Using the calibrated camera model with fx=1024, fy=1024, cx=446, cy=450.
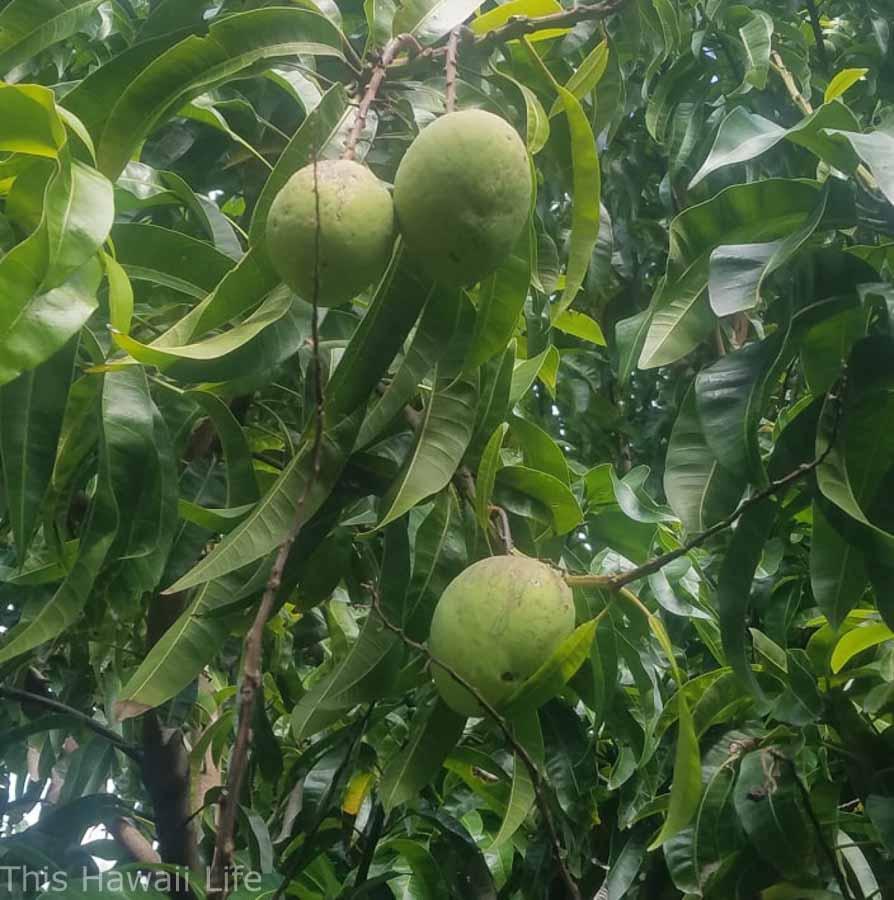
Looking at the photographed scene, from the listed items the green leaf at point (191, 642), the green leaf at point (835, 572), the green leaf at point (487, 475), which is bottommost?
the green leaf at point (835, 572)

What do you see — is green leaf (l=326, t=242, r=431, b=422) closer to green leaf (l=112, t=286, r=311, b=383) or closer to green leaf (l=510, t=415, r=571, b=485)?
green leaf (l=112, t=286, r=311, b=383)

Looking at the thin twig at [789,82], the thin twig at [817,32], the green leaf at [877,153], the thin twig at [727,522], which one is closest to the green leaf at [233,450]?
the thin twig at [727,522]

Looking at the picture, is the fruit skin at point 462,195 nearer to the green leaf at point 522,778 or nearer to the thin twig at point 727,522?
the thin twig at point 727,522

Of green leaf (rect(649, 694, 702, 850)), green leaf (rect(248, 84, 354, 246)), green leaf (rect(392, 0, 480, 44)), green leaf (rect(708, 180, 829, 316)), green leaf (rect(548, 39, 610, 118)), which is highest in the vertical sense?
green leaf (rect(392, 0, 480, 44))

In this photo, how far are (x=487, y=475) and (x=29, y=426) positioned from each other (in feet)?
1.24

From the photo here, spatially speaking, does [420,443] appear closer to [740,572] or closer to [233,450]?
[233,450]

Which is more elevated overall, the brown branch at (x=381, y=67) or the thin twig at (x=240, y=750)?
the brown branch at (x=381, y=67)

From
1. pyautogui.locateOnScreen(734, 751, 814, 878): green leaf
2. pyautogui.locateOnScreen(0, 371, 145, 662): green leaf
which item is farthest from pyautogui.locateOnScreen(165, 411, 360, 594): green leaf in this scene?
pyautogui.locateOnScreen(734, 751, 814, 878): green leaf

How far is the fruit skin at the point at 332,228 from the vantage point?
27.0 inches

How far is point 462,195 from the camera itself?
2.27ft

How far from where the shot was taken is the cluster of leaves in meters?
0.82

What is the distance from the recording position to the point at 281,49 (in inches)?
34.2

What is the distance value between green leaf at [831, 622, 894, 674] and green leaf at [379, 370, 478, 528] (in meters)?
0.57

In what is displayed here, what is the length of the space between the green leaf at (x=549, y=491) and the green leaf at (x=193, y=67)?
0.42 metres
